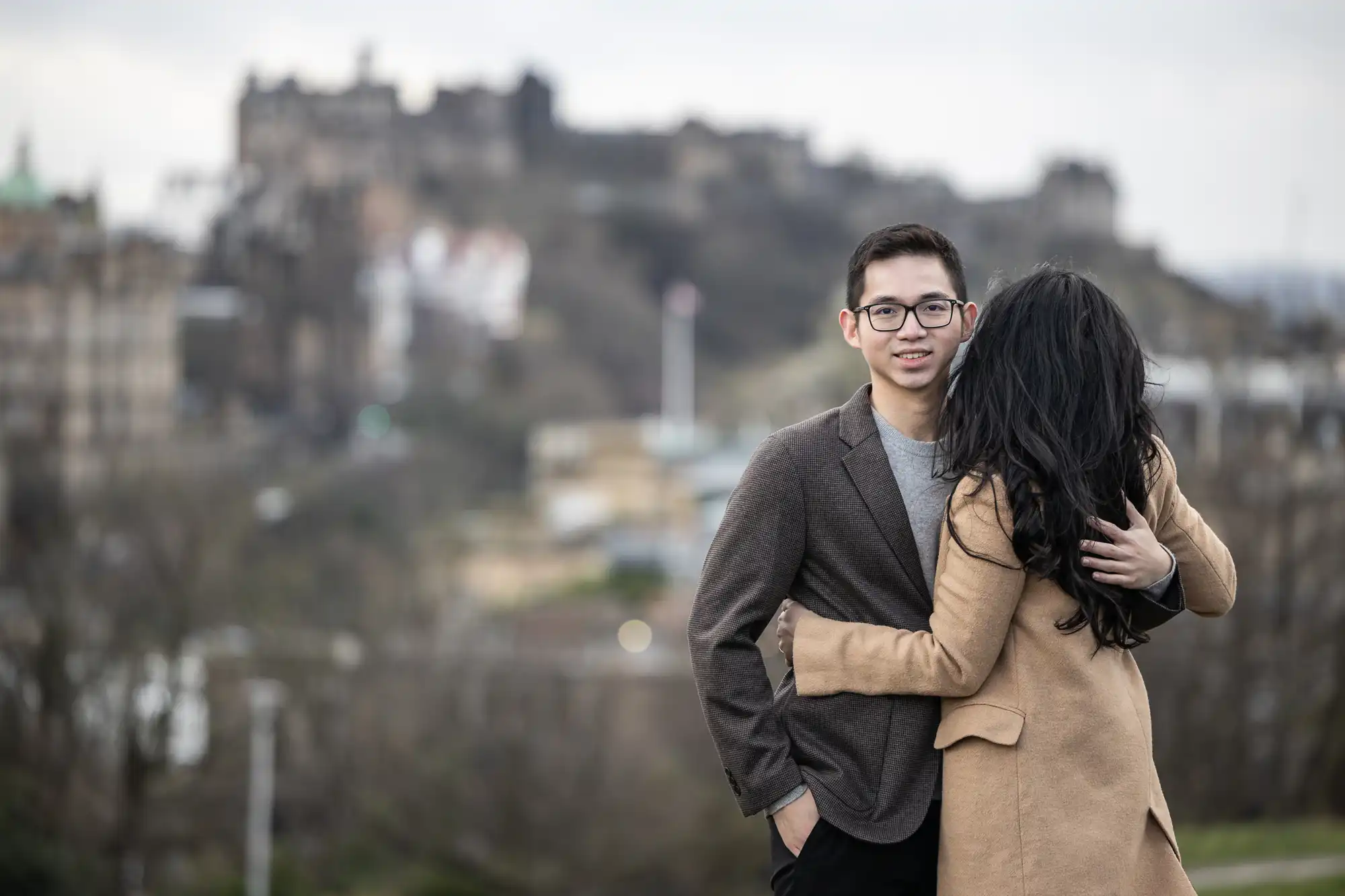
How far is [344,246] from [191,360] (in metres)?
9.62

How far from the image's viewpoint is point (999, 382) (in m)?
2.83

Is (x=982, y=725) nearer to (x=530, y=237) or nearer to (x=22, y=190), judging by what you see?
(x=22, y=190)

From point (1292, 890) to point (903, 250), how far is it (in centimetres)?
675

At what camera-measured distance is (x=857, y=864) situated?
2.84 m

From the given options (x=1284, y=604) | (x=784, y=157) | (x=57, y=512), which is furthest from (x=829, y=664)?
(x=784, y=157)

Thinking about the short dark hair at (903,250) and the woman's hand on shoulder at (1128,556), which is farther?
the short dark hair at (903,250)

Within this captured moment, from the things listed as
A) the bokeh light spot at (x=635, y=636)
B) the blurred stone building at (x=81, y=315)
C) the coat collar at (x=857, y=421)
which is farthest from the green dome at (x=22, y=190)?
the coat collar at (x=857, y=421)

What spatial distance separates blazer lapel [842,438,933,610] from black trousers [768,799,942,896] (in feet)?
1.21

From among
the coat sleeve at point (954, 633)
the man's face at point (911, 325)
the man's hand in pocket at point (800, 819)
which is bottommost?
the man's hand in pocket at point (800, 819)

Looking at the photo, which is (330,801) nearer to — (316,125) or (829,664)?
(829,664)

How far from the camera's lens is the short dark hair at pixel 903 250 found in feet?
9.69

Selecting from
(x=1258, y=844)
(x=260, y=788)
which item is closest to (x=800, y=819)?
(x=1258, y=844)

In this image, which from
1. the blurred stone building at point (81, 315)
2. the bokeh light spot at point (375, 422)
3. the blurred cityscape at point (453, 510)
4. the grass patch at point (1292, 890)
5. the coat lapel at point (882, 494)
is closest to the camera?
the coat lapel at point (882, 494)

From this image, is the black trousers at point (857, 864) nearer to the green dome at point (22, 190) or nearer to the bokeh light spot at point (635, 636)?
Result: the bokeh light spot at point (635, 636)
